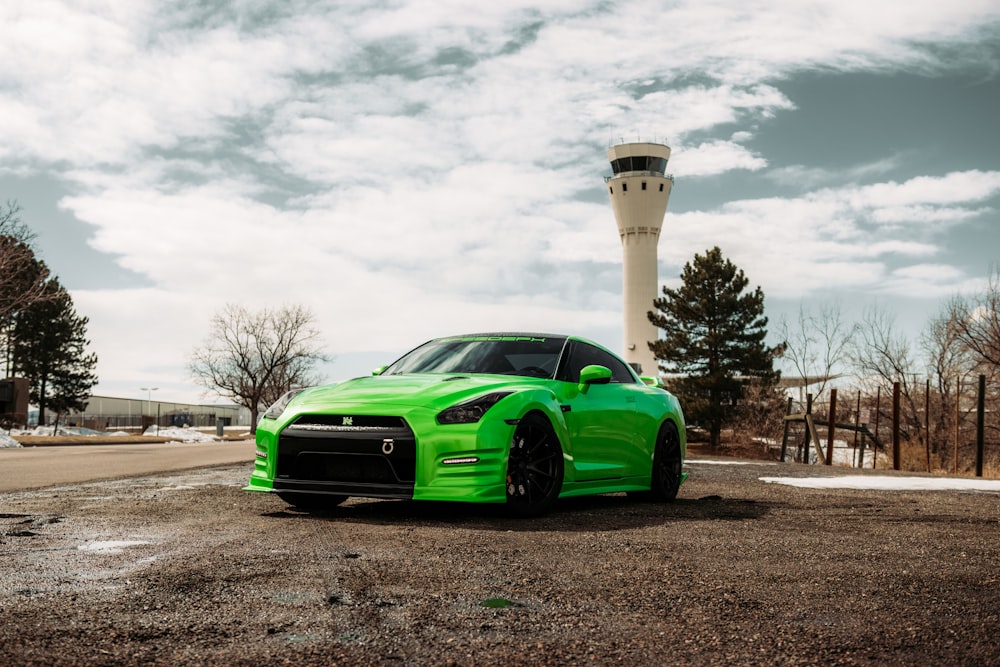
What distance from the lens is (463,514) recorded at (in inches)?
313

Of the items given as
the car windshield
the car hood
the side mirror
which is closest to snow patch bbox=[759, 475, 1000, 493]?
the side mirror

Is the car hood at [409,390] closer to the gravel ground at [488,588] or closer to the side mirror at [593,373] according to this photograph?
the side mirror at [593,373]

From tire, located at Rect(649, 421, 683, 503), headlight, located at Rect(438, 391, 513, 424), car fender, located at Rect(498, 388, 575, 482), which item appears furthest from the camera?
tire, located at Rect(649, 421, 683, 503)

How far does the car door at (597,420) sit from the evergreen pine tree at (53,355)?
67413 mm

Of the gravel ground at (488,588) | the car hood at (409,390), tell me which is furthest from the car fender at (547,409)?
the gravel ground at (488,588)

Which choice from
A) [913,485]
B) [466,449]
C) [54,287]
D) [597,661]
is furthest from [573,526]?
[54,287]

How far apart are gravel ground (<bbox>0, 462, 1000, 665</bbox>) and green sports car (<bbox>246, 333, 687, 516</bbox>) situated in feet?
0.96

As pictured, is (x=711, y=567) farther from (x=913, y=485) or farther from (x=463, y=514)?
(x=913, y=485)

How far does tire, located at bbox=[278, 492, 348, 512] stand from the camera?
27.1 ft

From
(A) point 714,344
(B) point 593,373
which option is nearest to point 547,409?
(B) point 593,373

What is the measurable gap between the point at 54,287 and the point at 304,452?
68.1 m

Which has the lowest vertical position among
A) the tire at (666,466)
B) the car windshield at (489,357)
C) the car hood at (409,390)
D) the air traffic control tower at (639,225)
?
the tire at (666,466)

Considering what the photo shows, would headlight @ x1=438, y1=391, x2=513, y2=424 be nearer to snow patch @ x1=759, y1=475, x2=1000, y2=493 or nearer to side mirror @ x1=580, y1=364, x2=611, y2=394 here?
side mirror @ x1=580, y1=364, x2=611, y2=394

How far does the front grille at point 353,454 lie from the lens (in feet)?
24.2
